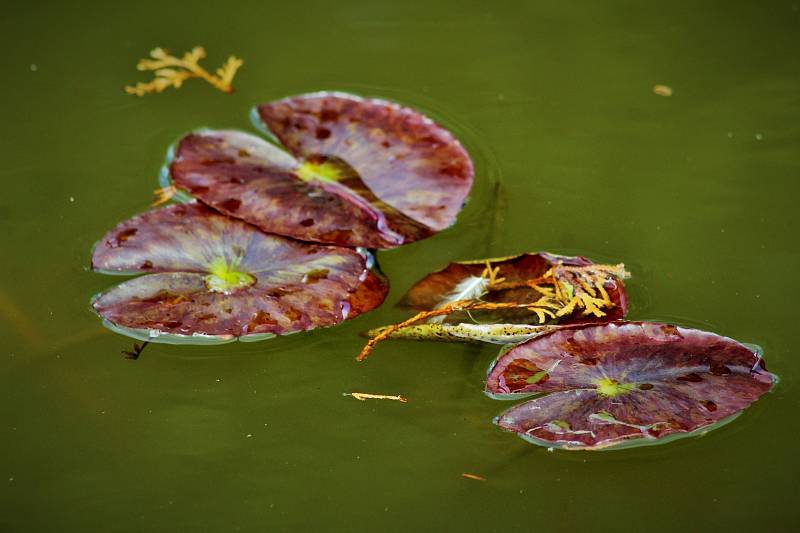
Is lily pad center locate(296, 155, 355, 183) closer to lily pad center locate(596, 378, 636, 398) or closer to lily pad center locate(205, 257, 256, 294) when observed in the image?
A: lily pad center locate(205, 257, 256, 294)

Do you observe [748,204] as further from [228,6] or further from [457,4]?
[228,6]

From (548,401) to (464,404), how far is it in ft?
0.62

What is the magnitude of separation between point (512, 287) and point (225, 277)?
0.65 m

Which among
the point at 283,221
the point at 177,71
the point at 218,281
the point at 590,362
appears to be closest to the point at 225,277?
the point at 218,281

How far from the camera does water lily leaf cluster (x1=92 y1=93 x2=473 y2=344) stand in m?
1.76

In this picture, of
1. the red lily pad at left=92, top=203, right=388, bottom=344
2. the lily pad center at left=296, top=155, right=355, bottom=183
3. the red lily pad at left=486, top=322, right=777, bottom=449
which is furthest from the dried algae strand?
the red lily pad at left=486, top=322, right=777, bottom=449

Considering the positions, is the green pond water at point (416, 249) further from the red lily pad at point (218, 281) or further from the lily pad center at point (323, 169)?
the lily pad center at point (323, 169)

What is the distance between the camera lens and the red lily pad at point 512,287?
174 cm

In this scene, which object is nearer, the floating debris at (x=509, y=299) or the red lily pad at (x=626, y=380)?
the red lily pad at (x=626, y=380)

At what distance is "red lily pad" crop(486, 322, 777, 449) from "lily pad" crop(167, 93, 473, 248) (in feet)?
1.59

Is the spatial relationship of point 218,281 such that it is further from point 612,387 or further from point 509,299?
point 612,387

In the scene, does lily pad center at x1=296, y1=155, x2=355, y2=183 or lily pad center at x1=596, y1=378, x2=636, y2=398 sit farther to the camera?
lily pad center at x1=296, y1=155, x2=355, y2=183

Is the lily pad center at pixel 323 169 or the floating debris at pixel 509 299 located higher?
the lily pad center at pixel 323 169

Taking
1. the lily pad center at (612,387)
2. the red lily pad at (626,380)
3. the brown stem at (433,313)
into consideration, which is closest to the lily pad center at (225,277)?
the brown stem at (433,313)
